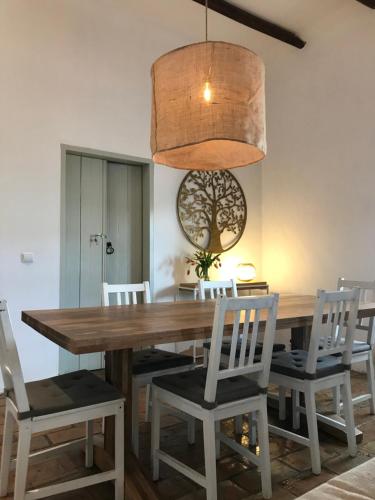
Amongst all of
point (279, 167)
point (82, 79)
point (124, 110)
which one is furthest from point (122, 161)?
point (279, 167)

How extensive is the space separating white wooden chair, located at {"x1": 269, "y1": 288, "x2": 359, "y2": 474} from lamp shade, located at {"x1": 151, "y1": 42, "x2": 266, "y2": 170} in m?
0.94

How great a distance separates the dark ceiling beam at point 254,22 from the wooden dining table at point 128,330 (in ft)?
10.3

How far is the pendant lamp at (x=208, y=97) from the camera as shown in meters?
1.77

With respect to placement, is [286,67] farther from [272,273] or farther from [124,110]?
[272,273]

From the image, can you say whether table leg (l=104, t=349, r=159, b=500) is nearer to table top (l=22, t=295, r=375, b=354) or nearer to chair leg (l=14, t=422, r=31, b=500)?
table top (l=22, t=295, r=375, b=354)

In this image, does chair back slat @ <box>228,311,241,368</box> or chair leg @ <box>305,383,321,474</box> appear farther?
chair leg @ <box>305,383,321,474</box>

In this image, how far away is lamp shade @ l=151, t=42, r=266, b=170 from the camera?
1.77 metres

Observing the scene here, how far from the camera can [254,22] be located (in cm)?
416

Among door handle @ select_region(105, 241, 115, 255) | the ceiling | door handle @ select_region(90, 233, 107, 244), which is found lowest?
door handle @ select_region(105, 241, 115, 255)

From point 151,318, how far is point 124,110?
103 inches

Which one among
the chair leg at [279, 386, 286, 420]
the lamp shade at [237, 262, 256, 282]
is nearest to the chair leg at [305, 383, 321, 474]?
the chair leg at [279, 386, 286, 420]

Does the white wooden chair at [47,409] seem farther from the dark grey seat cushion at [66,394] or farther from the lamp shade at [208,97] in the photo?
the lamp shade at [208,97]

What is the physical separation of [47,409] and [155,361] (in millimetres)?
792

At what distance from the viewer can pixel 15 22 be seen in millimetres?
3328
